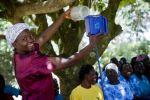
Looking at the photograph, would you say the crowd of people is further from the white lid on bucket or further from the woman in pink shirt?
the woman in pink shirt

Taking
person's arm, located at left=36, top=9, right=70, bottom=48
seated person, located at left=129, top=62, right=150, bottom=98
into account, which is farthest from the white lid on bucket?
seated person, located at left=129, top=62, right=150, bottom=98

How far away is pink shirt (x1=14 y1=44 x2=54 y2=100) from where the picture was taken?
3.32m

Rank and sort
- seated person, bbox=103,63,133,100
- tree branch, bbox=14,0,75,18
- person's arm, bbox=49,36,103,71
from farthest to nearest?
seated person, bbox=103,63,133,100 < tree branch, bbox=14,0,75,18 < person's arm, bbox=49,36,103,71

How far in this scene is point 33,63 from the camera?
3.31 meters

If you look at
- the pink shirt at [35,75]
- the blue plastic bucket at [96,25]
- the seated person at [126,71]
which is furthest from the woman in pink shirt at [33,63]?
the seated person at [126,71]

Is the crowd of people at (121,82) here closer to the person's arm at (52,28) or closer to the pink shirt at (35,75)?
the person's arm at (52,28)

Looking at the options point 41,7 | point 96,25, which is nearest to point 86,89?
point 41,7

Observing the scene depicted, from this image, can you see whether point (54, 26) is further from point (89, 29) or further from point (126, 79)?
point (126, 79)

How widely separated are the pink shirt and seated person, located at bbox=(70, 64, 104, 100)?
2058mm

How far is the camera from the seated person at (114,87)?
6.26m

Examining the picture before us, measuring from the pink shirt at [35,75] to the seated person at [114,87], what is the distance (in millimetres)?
2926

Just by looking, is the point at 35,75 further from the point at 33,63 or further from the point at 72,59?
the point at 72,59

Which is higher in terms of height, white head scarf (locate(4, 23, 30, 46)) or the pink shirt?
white head scarf (locate(4, 23, 30, 46))

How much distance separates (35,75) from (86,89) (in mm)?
2305
